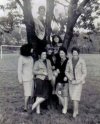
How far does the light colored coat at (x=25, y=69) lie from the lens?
8.88 meters

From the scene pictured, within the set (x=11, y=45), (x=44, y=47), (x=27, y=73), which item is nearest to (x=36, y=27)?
(x=44, y=47)

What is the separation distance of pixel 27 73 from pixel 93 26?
3.64 m

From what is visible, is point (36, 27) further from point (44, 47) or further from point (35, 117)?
point (35, 117)

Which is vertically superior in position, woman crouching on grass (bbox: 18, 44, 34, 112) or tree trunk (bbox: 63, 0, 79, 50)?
tree trunk (bbox: 63, 0, 79, 50)

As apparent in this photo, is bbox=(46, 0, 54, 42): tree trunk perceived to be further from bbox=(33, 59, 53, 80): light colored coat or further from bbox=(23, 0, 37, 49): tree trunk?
bbox=(33, 59, 53, 80): light colored coat

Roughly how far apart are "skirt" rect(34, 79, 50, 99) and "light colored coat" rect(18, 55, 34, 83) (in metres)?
0.25

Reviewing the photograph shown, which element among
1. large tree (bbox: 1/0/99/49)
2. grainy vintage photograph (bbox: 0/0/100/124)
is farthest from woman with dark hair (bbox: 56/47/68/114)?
large tree (bbox: 1/0/99/49)

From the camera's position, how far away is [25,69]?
8930mm

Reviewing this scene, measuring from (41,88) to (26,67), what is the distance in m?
0.68

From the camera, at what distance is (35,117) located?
336 inches

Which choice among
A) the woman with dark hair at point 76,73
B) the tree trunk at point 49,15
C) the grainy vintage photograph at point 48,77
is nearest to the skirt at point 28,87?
the grainy vintage photograph at point 48,77

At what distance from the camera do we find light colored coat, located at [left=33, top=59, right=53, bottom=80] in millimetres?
8828

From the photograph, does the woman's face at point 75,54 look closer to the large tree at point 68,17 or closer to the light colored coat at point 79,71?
the light colored coat at point 79,71

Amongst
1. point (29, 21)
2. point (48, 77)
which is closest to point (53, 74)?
point (48, 77)
